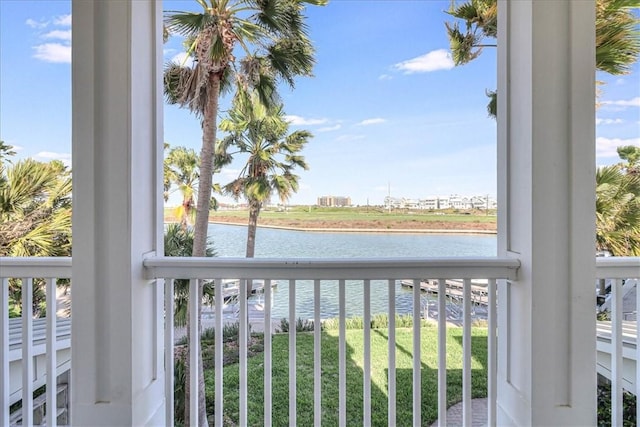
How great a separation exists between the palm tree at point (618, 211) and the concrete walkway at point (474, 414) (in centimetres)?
163

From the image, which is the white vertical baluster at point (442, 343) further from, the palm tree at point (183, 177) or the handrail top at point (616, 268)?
the palm tree at point (183, 177)

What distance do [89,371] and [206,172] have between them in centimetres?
203

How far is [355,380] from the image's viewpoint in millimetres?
3445

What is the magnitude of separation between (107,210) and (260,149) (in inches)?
97.0

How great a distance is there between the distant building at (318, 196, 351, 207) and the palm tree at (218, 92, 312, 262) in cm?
64

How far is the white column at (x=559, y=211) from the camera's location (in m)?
1.21

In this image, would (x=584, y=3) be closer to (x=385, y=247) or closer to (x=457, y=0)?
(x=457, y=0)

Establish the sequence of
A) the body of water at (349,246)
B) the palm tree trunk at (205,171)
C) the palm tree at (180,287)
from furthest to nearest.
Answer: the palm tree at (180,287), the palm tree trunk at (205,171), the body of water at (349,246)

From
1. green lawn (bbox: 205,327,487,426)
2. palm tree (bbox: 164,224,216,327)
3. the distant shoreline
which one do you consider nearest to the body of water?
the distant shoreline

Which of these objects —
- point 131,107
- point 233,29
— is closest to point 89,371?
point 131,107

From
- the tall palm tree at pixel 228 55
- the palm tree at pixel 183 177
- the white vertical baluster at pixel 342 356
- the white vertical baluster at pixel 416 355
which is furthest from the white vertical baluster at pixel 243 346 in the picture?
the palm tree at pixel 183 177

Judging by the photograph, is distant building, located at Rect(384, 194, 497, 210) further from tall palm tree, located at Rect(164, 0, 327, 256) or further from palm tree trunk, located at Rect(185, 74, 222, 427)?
palm tree trunk, located at Rect(185, 74, 222, 427)

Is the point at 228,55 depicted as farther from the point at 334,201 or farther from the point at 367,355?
the point at 367,355

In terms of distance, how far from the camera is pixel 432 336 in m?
4.14
